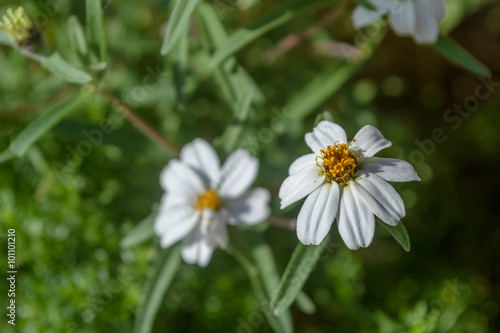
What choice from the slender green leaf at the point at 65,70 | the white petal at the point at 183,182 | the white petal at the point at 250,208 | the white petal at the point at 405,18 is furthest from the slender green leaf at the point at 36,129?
the white petal at the point at 405,18

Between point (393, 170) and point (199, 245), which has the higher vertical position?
point (393, 170)

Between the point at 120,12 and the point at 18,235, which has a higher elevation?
the point at 120,12

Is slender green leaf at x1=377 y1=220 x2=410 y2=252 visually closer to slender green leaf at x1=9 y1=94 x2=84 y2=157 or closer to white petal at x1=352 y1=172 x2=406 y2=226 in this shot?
white petal at x1=352 y1=172 x2=406 y2=226

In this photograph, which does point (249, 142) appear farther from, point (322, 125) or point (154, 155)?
point (322, 125)

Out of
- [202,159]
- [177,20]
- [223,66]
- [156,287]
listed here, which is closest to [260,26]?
[223,66]

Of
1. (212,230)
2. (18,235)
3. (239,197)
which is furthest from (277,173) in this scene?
(18,235)

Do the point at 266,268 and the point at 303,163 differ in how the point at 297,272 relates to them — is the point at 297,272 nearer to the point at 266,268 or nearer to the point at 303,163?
the point at 303,163
